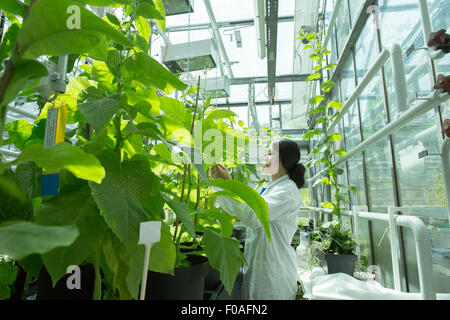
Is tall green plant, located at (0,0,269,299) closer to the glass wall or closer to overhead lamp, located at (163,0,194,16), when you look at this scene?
the glass wall

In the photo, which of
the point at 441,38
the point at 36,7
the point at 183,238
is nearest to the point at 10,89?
the point at 36,7

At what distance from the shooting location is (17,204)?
1.28 ft

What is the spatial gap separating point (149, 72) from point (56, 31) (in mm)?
242

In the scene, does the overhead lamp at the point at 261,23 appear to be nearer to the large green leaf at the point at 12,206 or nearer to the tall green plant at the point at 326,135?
the tall green plant at the point at 326,135

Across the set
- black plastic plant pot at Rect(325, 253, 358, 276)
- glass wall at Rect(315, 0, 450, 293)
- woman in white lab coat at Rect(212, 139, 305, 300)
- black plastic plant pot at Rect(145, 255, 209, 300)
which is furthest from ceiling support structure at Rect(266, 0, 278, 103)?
black plastic plant pot at Rect(145, 255, 209, 300)

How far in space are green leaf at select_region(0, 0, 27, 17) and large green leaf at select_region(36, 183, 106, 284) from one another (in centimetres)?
28

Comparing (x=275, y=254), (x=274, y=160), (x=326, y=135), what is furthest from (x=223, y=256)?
(x=326, y=135)

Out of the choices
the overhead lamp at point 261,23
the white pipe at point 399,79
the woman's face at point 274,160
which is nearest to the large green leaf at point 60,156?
the white pipe at point 399,79

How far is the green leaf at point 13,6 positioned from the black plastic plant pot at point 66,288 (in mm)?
420

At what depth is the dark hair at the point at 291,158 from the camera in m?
1.73

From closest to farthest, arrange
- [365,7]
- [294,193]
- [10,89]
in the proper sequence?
[10,89] < [294,193] < [365,7]

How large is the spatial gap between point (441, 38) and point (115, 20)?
3.19 feet

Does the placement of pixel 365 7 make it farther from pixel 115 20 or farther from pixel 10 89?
pixel 10 89
